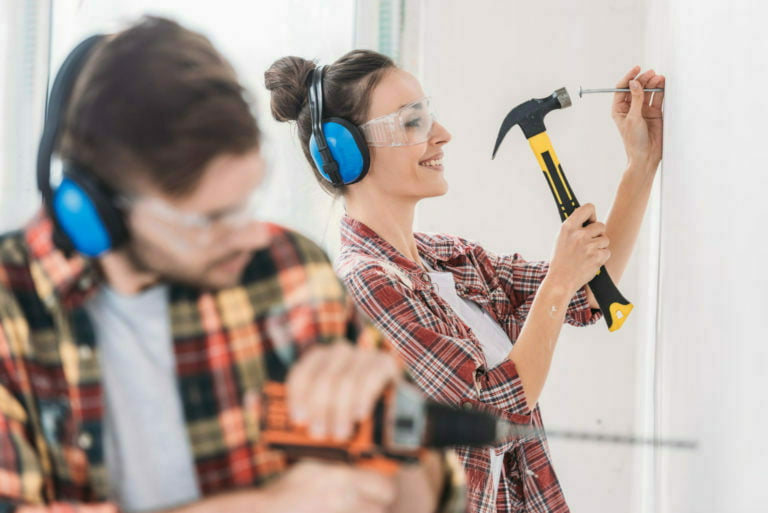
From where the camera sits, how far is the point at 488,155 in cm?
236

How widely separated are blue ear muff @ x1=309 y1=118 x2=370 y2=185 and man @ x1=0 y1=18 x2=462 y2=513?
0.66m

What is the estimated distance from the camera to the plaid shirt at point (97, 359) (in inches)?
30.9

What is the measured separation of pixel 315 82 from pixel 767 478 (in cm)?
108

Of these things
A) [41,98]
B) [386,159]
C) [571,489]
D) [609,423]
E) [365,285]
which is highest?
[41,98]

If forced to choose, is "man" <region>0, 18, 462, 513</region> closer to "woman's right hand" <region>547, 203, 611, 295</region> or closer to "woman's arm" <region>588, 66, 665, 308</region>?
"woman's right hand" <region>547, 203, 611, 295</region>

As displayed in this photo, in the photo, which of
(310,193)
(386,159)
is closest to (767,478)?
(386,159)

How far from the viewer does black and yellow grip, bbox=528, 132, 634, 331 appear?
157 cm

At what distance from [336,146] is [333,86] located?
0.13m

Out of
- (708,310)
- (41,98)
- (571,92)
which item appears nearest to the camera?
(708,310)

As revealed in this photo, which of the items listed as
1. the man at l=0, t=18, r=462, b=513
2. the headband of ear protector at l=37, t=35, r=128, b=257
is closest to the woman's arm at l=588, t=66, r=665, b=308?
the man at l=0, t=18, r=462, b=513

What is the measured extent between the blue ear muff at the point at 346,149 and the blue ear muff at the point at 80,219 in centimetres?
85

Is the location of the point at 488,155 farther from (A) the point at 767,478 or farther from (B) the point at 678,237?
(A) the point at 767,478

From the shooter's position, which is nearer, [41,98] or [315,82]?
[315,82]

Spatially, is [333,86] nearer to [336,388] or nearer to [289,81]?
[289,81]
